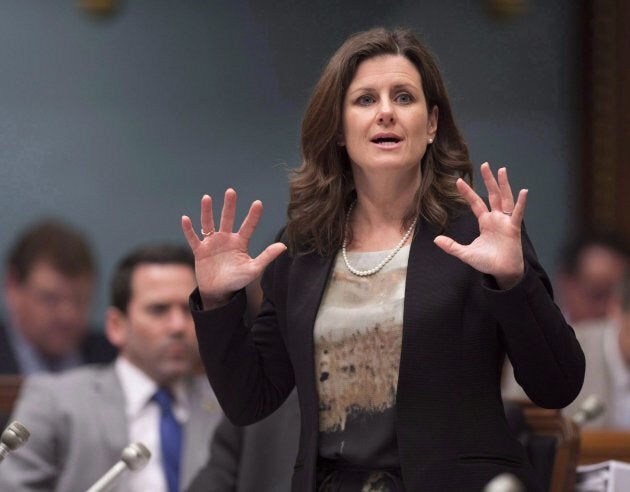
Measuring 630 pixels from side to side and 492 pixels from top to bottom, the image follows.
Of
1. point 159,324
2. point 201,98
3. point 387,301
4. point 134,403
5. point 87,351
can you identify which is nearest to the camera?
A: point 387,301

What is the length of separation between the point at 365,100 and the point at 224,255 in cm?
31

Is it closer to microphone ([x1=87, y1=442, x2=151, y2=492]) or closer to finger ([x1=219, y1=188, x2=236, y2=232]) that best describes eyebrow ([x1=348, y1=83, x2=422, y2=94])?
finger ([x1=219, y1=188, x2=236, y2=232])

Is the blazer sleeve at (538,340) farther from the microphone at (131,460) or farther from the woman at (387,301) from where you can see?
the microphone at (131,460)

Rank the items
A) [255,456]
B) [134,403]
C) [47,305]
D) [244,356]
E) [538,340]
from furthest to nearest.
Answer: [47,305]
[134,403]
[255,456]
[244,356]
[538,340]

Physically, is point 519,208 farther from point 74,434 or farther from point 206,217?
point 74,434

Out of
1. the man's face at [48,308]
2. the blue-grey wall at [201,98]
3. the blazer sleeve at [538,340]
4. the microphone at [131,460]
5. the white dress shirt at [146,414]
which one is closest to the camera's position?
the blazer sleeve at [538,340]

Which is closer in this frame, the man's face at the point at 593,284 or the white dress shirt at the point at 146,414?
the white dress shirt at the point at 146,414

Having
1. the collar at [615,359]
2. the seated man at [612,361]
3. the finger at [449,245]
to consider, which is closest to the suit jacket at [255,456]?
the finger at [449,245]

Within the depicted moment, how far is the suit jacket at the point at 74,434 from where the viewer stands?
3.33 meters

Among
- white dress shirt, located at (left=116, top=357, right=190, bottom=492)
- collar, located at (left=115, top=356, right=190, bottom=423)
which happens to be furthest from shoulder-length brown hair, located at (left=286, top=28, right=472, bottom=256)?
collar, located at (left=115, top=356, right=190, bottom=423)

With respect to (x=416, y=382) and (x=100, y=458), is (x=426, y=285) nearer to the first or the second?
(x=416, y=382)

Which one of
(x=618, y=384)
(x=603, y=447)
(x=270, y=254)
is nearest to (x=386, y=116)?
(x=270, y=254)

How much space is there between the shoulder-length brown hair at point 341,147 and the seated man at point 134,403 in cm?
140

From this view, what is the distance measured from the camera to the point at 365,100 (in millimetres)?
2100
